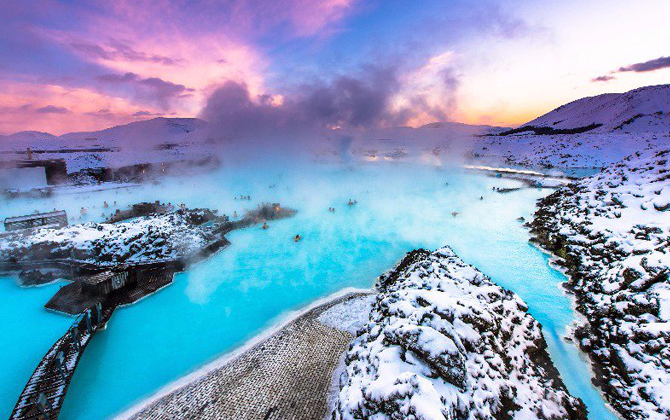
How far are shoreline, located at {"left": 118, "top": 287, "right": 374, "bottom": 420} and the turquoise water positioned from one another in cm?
34

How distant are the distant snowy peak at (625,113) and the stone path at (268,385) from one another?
122067mm

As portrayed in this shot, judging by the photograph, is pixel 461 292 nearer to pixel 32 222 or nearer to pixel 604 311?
pixel 604 311

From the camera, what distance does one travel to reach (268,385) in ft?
32.9

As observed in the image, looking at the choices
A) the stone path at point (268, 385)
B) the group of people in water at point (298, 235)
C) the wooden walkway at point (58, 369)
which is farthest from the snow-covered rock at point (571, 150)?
the wooden walkway at point (58, 369)

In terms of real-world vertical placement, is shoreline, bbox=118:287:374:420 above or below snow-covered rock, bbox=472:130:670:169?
below

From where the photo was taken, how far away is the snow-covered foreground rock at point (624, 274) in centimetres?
994

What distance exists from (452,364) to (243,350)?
9.01 metres

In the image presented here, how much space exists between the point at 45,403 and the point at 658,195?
123 feet

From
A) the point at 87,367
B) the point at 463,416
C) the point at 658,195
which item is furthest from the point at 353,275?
the point at 658,195

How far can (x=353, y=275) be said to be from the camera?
20.0 metres

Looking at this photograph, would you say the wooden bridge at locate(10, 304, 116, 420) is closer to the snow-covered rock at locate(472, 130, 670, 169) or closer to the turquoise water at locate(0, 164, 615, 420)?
the turquoise water at locate(0, 164, 615, 420)

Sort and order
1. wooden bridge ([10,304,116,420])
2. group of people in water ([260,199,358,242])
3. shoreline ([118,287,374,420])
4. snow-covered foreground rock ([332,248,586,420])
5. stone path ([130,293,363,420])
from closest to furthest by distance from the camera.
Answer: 1. snow-covered foreground rock ([332,248,586,420])
2. wooden bridge ([10,304,116,420])
3. stone path ([130,293,363,420])
4. shoreline ([118,287,374,420])
5. group of people in water ([260,199,358,242])

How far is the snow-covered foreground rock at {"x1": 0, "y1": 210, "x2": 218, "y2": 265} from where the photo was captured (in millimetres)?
20172

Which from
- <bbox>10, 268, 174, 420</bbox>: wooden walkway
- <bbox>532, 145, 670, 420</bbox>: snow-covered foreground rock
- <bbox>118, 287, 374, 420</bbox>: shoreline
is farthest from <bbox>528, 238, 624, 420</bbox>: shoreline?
<bbox>10, 268, 174, 420</bbox>: wooden walkway
